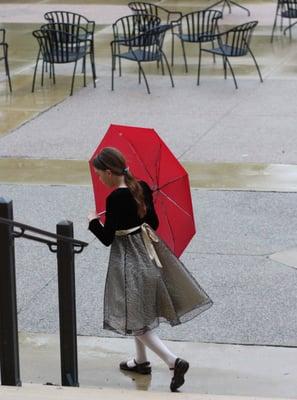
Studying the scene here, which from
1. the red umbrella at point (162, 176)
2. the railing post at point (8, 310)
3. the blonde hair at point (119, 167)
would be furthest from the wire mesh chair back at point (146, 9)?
the railing post at point (8, 310)

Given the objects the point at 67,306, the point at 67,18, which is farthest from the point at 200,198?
the point at 67,18

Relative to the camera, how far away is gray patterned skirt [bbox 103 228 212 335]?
15.9ft

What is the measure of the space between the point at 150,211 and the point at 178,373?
91 cm

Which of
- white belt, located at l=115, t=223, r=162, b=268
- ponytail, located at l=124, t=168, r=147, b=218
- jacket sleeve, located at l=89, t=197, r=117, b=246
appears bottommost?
white belt, located at l=115, t=223, r=162, b=268

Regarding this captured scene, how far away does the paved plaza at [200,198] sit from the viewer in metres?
5.40

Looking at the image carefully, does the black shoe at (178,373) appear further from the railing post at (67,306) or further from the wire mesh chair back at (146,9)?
the wire mesh chair back at (146,9)

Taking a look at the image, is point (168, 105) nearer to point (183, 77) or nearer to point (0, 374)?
point (183, 77)

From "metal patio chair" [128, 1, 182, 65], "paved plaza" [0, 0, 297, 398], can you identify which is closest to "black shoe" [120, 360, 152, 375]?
"paved plaza" [0, 0, 297, 398]

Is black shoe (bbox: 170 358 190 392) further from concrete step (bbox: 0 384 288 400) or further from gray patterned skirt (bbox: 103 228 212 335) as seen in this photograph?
concrete step (bbox: 0 384 288 400)

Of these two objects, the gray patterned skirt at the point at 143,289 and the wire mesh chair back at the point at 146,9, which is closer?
the gray patterned skirt at the point at 143,289

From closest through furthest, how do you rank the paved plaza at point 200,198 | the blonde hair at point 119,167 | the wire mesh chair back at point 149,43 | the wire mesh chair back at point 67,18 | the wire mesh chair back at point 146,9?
the blonde hair at point 119,167 → the paved plaza at point 200,198 → the wire mesh chair back at point 149,43 → the wire mesh chair back at point 67,18 → the wire mesh chair back at point 146,9

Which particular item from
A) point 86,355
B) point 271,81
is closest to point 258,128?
point 271,81

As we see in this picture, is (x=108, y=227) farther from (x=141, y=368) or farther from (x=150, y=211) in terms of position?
(x=141, y=368)

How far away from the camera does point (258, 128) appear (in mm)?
10562
